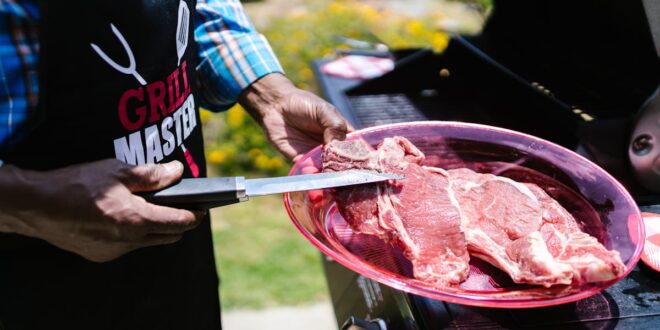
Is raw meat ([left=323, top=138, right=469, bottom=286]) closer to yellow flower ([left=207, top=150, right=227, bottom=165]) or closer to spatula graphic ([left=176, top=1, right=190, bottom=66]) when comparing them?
spatula graphic ([left=176, top=1, right=190, bottom=66])

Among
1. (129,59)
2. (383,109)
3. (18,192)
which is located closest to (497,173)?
(383,109)

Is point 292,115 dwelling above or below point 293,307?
above

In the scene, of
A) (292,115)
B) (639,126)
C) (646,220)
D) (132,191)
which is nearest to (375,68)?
(292,115)

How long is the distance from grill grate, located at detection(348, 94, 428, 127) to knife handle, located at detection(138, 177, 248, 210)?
4.02 ft

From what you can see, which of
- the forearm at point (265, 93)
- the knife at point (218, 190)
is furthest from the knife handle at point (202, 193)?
the forearm at point (265, 93)

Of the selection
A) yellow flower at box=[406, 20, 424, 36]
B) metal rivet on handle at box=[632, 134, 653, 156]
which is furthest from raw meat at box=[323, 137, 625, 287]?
yellow flower at box=[406, 20, 424, 36]

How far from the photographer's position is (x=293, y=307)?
11.3 feet

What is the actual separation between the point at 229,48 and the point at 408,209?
3.31 feet

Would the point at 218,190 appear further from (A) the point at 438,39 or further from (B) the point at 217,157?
(A) the point at 438,39

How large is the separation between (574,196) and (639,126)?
44cm

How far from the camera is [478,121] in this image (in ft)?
7.98

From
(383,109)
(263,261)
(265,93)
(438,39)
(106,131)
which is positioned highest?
(106,131)

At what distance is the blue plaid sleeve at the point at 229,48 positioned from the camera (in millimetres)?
1955

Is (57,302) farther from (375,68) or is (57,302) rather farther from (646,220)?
(375,68)
